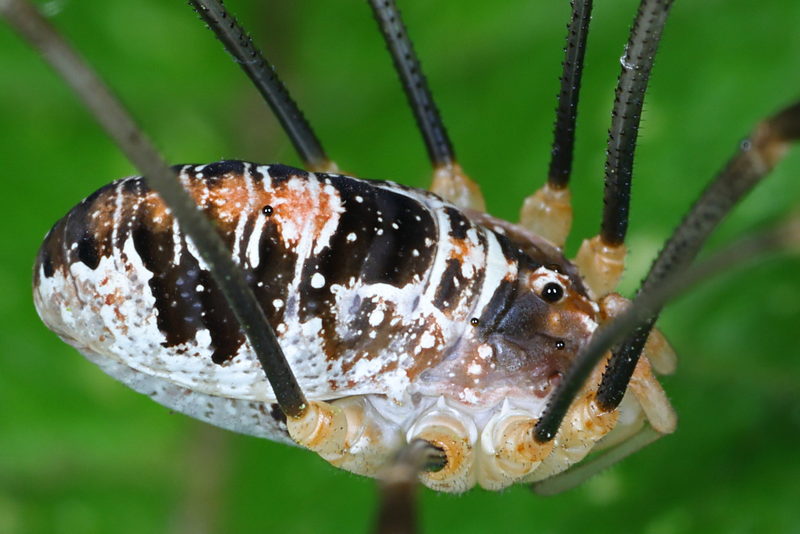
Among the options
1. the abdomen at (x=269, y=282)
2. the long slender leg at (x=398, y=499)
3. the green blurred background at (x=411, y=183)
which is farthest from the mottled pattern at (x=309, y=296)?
the green blurred background at (x=411, y=183)

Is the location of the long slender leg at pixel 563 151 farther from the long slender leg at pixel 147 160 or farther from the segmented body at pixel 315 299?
the long slender leg at pixel 147 160

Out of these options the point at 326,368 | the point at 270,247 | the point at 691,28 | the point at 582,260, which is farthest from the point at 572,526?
the point at 691,28

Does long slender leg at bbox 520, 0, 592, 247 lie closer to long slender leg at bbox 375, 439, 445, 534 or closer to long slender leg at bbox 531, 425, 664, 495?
long slender leg at bbox 531, 425, 664, 495

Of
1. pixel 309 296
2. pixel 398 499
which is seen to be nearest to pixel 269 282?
pixel 309 296

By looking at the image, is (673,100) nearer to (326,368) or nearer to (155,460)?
(326,368)

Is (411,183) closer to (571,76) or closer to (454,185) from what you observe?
(454,185)

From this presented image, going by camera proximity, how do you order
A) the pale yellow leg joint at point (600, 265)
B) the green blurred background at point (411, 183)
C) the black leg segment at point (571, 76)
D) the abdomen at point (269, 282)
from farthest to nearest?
the green blurred background at point (411, 183), the pale yellow leg joint at point (600, 265), the black leg segment at point (571, 76), the abdomen at point (269, 282)

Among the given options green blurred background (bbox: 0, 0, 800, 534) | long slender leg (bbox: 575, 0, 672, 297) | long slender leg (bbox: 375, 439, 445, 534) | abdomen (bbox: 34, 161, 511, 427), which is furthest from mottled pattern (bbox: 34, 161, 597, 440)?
green blurred background (bbox: 0, 0, 800, 534)
